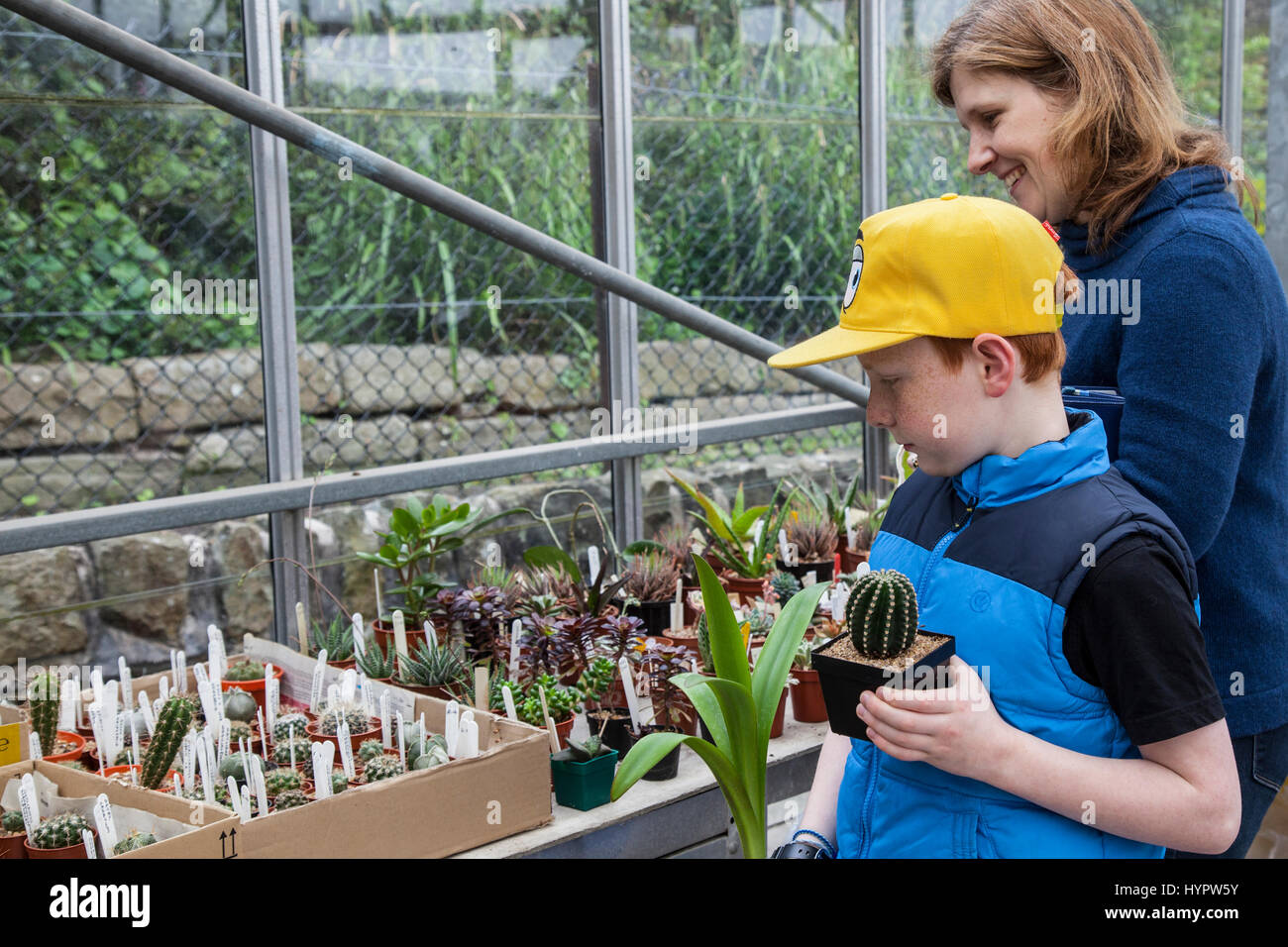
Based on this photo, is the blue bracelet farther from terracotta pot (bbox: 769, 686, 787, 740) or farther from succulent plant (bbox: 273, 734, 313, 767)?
succulent plant (bbox: 273, 734, 313, 767)

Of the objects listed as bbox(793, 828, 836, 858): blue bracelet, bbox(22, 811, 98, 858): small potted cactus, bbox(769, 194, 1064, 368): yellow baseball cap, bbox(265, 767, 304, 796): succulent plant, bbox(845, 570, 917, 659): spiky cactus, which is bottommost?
bbox(265, 767, 304, 796): succulent plant

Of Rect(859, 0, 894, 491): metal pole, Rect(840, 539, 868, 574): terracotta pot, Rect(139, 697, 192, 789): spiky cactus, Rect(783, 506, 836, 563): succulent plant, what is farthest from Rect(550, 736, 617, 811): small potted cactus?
Rect(859, 0, 894, 491): metal pole

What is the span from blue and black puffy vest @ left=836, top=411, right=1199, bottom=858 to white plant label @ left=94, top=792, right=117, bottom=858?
110cm

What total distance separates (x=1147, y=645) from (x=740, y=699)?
88cm

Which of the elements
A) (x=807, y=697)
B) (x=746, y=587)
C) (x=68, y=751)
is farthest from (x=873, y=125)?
(x=68, y=751)

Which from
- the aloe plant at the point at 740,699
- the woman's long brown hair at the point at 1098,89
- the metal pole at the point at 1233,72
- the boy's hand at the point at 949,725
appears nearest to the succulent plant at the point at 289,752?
the aloe plant at the point at 740,699

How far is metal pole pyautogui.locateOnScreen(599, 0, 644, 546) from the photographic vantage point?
348 cm

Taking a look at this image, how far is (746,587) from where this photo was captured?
3.03 meters

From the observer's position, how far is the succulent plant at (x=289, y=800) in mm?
1931

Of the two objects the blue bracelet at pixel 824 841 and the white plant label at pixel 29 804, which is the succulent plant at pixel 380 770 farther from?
the blue bracelet at pixel 824 841

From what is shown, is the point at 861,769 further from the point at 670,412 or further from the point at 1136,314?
the point at 670,412

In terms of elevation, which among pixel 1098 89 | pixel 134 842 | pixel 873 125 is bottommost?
pixel 134 842

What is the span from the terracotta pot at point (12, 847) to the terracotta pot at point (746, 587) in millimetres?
1676

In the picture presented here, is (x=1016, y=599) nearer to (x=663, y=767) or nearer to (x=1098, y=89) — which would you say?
(x=1098, y=89)
